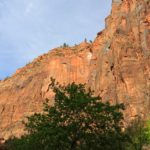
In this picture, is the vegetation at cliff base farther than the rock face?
No

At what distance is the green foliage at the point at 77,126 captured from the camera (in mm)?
33406

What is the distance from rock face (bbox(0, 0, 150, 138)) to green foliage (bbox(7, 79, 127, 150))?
7163 centimetres

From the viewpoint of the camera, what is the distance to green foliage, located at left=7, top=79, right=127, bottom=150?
110 ft

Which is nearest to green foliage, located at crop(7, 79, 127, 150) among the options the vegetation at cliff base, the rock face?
the vegetation at cliff base

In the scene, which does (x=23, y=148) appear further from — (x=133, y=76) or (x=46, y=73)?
(x=46, y=73)

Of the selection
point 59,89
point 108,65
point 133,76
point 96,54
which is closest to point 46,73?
point 96,54

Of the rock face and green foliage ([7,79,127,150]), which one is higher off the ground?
the rock face

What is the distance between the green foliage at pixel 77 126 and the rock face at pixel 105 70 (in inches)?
2820

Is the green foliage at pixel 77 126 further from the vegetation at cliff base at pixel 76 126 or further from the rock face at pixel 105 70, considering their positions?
the rock face at pixel 105 70

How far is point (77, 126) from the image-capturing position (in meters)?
33.6

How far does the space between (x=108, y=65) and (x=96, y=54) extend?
22872 millimetres

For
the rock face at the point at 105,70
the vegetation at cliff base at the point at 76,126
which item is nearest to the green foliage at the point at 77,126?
the vegetation at cliff base at the point at 76,126

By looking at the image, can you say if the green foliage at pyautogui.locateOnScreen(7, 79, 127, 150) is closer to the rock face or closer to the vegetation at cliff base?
the vegetation at cliff base

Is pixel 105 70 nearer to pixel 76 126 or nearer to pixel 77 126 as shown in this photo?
pixel 77 126
